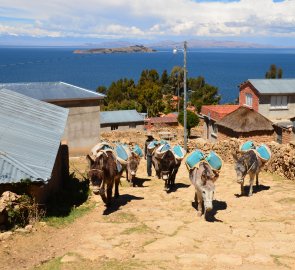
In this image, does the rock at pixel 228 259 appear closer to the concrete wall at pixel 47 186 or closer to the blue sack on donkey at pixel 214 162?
the blue sack on donkey at pixel 214 162

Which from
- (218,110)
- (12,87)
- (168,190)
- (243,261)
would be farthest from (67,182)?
(218,110)

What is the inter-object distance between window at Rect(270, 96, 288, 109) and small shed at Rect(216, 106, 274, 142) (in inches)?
329

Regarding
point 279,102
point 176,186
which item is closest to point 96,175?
point 176,186

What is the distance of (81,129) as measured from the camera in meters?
29.8

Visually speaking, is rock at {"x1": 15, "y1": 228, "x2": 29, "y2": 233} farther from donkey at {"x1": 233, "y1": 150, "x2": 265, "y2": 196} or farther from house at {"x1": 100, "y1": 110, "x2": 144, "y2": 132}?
house at {"x1": 100, "y1": 110, "x2": 144, "y2": 132}

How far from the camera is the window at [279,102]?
A: 43.2 metres

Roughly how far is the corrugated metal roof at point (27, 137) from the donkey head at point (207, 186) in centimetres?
480

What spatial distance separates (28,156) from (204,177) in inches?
224

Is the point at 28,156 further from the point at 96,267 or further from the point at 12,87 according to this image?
the point at 12,87

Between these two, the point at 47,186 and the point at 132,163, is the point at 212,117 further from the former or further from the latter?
the point at 47,186

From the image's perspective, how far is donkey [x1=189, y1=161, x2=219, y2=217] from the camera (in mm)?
12734

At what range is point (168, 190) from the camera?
17.7 m

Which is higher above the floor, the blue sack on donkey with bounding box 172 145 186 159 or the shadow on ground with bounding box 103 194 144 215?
the blue sack on donkey with bounding box 172 145 186 159

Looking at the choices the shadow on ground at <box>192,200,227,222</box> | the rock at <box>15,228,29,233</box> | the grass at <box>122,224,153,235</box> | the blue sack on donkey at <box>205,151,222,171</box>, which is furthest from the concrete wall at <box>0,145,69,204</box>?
the blue sack on donkey at <box>205,151,222,171</box>
